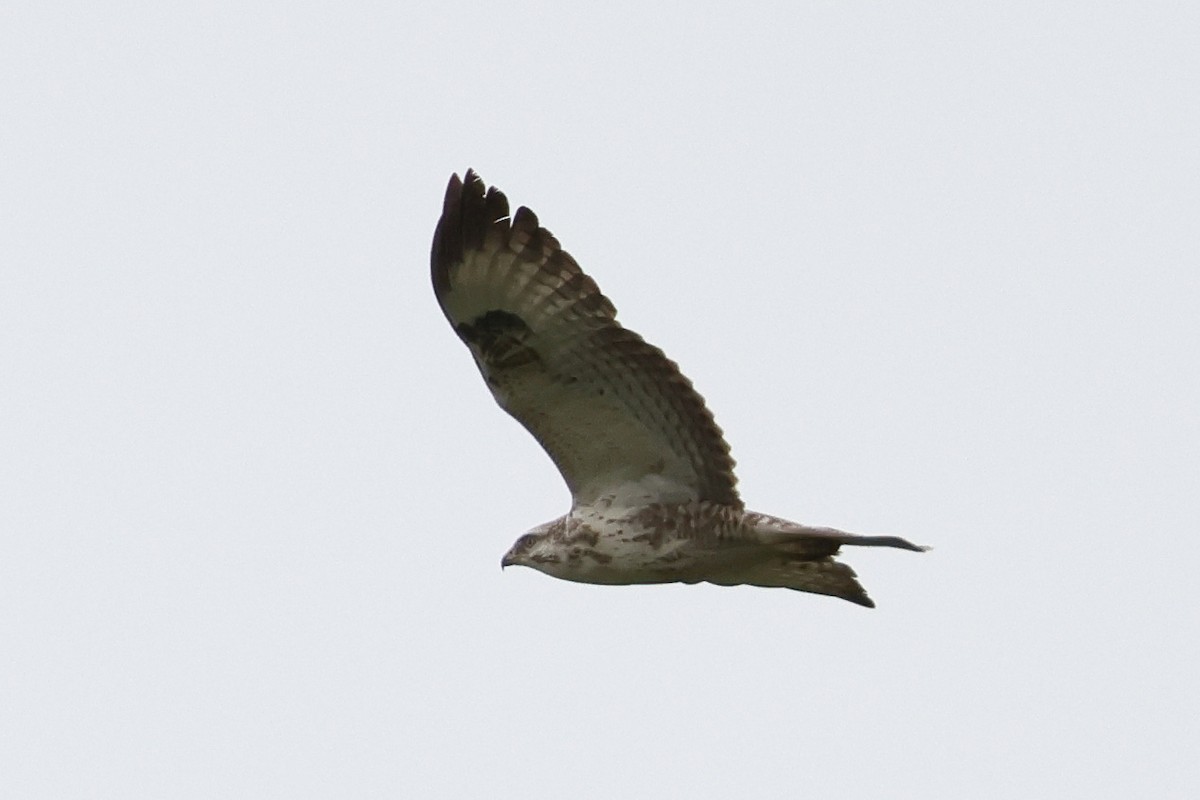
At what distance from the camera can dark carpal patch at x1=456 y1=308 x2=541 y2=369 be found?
33.4 feet

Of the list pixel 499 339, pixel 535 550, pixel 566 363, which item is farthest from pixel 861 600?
pixel 499 339

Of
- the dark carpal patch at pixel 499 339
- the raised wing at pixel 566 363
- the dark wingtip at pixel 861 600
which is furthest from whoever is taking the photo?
the dark wingtip at pixel 861 600

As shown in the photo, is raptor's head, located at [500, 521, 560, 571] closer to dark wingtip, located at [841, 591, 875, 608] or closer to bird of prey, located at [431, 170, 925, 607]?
bird of prey, located at [431, 170, 925, 607]

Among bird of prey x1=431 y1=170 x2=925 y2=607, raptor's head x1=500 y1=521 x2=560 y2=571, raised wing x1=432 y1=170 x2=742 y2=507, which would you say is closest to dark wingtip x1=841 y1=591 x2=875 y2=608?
bird of prey x1=431 y1=170 x2=925 y2=607

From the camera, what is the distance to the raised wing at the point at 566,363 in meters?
10.0

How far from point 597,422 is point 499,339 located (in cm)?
65

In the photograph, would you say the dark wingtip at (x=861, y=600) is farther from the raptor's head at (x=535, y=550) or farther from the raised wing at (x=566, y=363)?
the raptor's head at (x=535, y=550)

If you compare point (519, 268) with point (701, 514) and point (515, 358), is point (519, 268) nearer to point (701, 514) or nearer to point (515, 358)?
point (515, 358)

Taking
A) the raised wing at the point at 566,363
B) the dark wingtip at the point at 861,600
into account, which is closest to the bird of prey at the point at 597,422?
the raised wing at the point at 566,363

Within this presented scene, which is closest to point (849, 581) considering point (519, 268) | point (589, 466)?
point (589, 466)

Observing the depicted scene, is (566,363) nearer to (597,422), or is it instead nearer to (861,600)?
(597,422)

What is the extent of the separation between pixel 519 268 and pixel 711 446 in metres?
1.30

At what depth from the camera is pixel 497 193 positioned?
9.98 metres

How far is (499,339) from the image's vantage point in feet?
33.6
